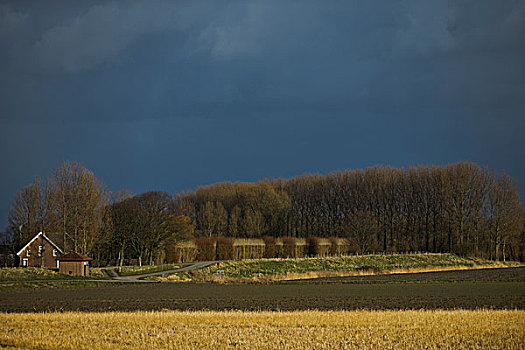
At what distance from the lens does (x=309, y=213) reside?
120438 mm

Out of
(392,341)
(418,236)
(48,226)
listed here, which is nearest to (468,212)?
(418,236)

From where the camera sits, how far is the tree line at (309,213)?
257 ft

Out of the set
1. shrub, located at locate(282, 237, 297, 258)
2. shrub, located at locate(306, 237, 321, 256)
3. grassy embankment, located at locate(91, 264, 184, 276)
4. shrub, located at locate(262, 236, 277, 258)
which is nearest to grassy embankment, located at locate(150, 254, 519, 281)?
grassy embankment, located at locate(91, 264, 184, 276)

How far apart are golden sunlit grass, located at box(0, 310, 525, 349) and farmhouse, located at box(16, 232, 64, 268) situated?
52.3 metres

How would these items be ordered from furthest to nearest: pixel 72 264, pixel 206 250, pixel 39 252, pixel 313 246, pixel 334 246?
pixel 313 246, pixel 334 246, pixel 206 250, pixel 39 252, pixel 72 264

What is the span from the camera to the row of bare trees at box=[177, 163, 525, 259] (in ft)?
324

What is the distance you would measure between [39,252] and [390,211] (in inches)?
2536

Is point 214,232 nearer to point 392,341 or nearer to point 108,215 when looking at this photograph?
point 108,215

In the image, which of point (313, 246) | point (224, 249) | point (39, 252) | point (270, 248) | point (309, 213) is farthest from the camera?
point (309, 213)

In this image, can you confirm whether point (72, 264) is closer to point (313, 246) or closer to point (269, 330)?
point (269, 330)

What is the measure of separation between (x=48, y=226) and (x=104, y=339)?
64378 mm

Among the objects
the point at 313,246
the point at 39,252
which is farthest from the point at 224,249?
the point at 39,252

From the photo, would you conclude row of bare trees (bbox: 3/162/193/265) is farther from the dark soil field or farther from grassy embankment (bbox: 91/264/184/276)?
the dark soil field

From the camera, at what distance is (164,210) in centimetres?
8544
